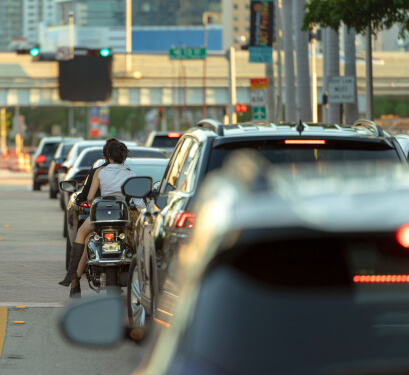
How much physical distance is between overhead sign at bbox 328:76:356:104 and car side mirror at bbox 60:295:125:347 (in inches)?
1088

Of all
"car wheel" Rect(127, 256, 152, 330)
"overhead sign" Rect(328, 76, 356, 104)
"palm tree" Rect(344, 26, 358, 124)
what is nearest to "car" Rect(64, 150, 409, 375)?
"car wheel" Rect(127, 256, 152, 330)

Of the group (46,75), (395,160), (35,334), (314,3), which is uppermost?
(46,75)

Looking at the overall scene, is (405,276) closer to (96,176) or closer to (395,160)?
(395,160)

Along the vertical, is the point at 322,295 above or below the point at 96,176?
below

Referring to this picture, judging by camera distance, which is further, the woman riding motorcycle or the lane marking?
the woman riding motorcycle

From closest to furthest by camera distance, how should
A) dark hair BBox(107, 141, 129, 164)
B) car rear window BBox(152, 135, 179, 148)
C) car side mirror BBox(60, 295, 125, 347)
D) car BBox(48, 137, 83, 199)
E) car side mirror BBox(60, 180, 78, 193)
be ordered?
car side mirror BBox(60, 295, 125, 347)
dark hair BBox(107, 141, 129, 164)
car side mirror BBox(60, 180, 78, 193)
car rear window BBox(152, 135, 179, 148)
car BBox(48, 137, 83, 199)

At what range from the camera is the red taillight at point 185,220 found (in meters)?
7.16

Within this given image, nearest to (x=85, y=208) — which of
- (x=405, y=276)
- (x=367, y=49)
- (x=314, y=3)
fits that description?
(x=405, y=276)

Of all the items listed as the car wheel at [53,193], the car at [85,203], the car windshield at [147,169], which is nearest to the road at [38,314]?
the car at [85,203]

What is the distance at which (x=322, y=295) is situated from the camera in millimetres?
3236

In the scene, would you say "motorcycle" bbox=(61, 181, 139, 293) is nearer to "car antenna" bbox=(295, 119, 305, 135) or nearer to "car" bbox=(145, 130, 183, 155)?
"car antenna" bbox=(295, 119, 305, 135)

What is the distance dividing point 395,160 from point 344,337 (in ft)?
14.0

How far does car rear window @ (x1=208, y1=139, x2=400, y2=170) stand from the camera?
291 inches

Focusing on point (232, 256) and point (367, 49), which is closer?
point (232, 256)
